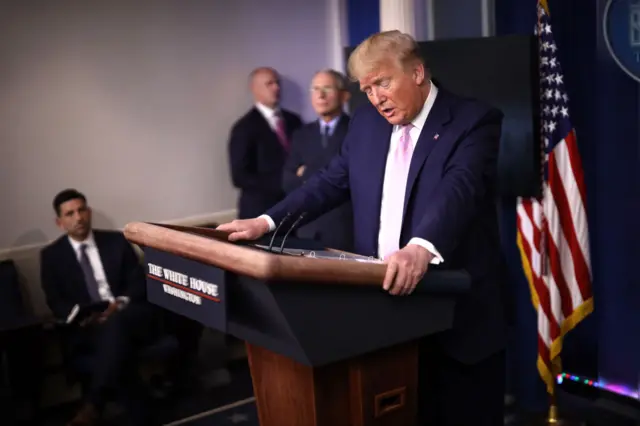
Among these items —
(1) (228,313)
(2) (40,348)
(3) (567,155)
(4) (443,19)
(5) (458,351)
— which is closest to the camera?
(1) (228,313)

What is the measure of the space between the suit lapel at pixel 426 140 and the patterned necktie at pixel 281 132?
10.9ft

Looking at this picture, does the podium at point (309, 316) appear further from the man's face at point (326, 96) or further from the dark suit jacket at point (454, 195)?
the man's face at point (326, 96)

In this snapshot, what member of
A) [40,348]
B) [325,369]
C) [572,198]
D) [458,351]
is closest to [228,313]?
[325,369]

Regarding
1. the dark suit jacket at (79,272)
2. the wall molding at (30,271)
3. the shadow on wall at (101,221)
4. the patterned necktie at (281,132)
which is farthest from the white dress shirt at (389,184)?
the patterned necktie at (281,132)

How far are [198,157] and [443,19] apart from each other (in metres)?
1.90

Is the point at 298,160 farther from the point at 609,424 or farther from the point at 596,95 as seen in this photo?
the point at 609,424

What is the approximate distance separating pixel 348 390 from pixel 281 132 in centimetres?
374

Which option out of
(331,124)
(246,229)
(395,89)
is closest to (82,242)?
(331,124)

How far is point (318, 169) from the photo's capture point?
4230 millimetres

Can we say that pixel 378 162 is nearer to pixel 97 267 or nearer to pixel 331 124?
pixel 331 124

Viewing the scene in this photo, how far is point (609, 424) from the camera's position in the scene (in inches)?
150

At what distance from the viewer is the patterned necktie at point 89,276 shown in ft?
14.4

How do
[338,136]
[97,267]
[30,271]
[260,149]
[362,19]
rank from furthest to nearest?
[362,19]
[260,149]
[30,271]
[97,267]
[338,136]

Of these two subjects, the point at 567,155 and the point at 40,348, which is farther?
the point at 40,348
